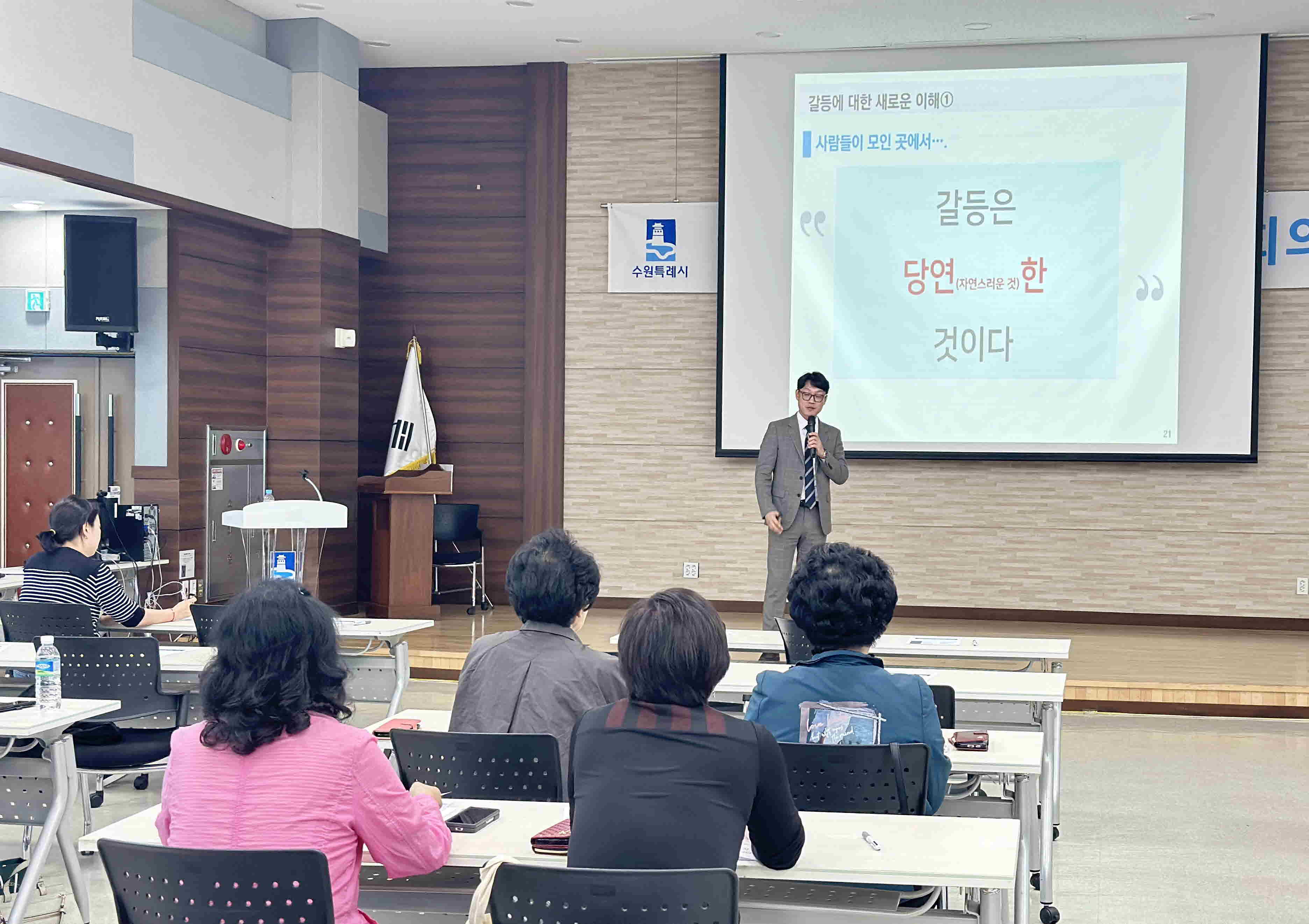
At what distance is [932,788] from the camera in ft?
9.11

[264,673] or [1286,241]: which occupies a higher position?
[1286,241]

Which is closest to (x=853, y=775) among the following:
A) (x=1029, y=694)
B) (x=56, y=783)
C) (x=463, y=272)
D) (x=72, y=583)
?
(x=1029, y=694)

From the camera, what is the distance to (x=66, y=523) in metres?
4.97

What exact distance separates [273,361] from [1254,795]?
21.4ft

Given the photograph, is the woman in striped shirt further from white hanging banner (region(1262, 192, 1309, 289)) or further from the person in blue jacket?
white hanging banner (region(1262, 192, 1309, 289))

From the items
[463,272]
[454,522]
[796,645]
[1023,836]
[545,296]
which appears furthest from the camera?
[463,272]

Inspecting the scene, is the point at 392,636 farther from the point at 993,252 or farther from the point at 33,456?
the point at 993,252

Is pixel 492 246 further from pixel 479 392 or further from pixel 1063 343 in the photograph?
pixel 1063 343

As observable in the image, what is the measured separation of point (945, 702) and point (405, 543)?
6301mm

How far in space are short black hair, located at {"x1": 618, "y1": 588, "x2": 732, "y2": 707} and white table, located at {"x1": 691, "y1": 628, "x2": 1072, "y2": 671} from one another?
261 cm

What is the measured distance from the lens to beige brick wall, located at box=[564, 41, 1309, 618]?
354 inches

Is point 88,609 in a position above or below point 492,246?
below

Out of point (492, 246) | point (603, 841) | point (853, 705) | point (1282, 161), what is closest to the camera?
point (603, 841)

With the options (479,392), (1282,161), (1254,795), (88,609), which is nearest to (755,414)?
(479,392)
